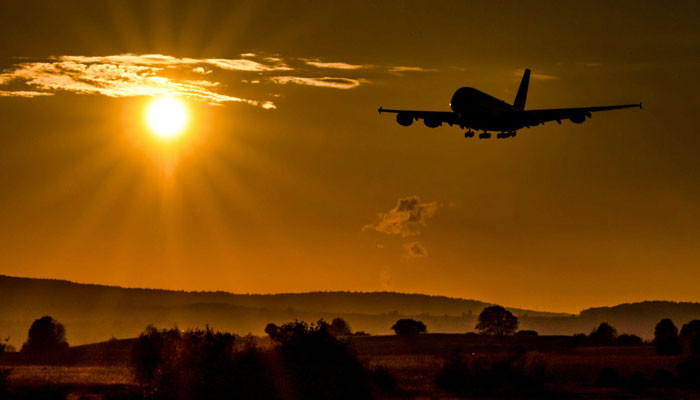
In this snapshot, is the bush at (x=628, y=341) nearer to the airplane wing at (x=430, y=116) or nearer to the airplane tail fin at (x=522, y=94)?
the airplane tail fin at (x=522, y=94)

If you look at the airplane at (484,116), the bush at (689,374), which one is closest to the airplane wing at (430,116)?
the airplane at (484,116)

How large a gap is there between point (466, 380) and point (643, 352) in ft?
164

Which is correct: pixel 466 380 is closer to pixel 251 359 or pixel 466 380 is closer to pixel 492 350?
pixel 251 359

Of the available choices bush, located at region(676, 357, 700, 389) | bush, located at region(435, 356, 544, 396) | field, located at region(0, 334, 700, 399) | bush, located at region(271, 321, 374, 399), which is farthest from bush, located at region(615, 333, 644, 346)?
bush, located at region(271, 321, 374, 399)

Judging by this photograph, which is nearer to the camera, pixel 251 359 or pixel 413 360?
pixel 251 359

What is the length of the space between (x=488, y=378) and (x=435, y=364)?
22587 mm

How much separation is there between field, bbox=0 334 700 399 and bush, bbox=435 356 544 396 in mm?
1355

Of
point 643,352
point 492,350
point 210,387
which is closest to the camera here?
point 210,387

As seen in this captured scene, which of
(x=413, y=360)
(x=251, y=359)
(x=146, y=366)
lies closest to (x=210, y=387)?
(x=251, y=359)

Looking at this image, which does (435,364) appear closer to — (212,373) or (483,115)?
(483,115)

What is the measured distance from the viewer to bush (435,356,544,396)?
11220 centimetres

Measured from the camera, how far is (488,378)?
116 metres

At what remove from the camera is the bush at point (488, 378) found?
11220cm

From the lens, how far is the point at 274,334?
82.4 metres
